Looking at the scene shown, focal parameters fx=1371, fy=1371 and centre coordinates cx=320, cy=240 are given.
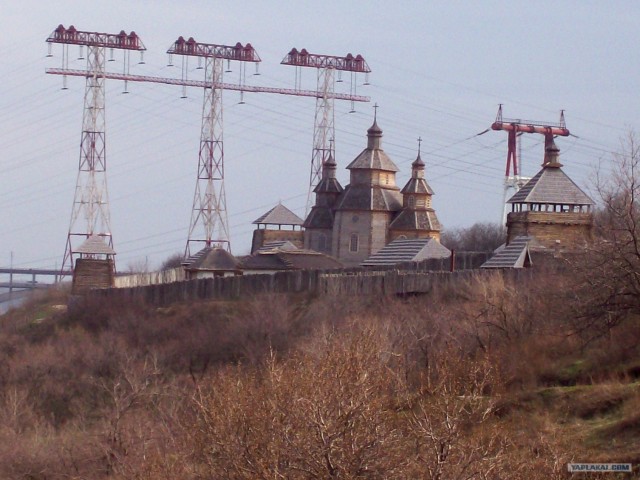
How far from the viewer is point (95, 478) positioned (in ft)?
107

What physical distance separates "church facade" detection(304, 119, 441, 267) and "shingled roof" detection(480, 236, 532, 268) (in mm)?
14501

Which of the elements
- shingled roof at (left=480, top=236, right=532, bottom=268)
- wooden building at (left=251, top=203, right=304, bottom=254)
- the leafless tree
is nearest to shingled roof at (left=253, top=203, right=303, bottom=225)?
wooden building at (left=251, top=203, right=304, bottom=254)

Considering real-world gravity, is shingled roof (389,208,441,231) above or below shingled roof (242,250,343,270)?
above

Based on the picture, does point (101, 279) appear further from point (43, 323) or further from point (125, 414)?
point (125, 414)

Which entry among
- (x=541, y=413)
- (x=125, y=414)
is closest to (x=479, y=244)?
(x=125, y=414)

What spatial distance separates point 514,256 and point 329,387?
34658mm

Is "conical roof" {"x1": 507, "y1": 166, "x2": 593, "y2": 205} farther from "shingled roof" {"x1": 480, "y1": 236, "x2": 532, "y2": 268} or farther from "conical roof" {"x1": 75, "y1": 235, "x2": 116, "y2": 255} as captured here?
"conical roof" {"x1": 75, "y1": 235, "x2": 116, "y2": 255}

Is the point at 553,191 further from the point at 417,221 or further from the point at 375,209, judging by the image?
the point at 375,209

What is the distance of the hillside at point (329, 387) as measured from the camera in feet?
60.9

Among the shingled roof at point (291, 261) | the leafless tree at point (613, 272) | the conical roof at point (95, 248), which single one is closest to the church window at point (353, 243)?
the shingled roof at point (291, 261)

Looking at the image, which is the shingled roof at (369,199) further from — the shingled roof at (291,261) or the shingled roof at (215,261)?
the shingled roof at (215,261)

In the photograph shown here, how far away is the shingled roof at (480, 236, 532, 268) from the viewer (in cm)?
5188

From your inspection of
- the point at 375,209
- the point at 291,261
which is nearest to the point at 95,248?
the point at 291,261

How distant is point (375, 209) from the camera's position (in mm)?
69812
